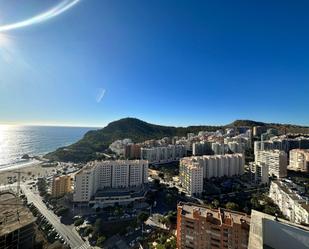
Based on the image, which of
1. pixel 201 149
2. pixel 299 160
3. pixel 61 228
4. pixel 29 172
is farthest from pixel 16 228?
pixel 299 160


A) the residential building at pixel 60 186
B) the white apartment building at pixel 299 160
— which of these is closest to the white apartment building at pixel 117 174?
the residential building at pixel 60 186

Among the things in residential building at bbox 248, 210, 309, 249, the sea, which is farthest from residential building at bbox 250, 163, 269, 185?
the sea

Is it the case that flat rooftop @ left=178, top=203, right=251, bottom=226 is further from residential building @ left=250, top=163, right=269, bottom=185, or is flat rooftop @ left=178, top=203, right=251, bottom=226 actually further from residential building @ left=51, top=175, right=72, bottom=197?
residential building @ left=250, top=163, right=269, bottom=185

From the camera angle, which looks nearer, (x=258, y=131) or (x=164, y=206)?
(x=164, y=206)

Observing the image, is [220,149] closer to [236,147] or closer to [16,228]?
[236,147]

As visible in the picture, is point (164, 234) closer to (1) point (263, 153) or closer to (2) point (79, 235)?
(2) point (79, 235)

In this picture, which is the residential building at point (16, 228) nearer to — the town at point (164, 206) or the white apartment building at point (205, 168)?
the town at point (164, 206)
